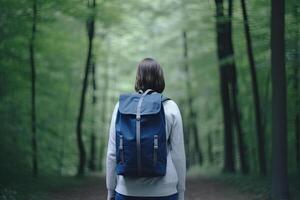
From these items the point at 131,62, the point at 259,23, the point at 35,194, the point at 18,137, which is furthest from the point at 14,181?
the point at 131,62

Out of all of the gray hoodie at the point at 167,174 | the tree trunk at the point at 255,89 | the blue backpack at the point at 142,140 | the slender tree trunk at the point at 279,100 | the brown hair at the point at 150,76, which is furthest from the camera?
the tree trunk at the point at 255,89

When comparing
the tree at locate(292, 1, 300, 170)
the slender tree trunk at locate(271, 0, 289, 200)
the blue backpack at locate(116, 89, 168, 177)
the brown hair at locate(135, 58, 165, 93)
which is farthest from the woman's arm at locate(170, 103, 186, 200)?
the tree at locate(292, 1, 300, 170)

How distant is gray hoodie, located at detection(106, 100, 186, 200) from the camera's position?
3.38 meters

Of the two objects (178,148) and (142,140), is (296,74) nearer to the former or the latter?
(178,148)

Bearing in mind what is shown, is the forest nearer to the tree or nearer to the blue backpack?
the tree

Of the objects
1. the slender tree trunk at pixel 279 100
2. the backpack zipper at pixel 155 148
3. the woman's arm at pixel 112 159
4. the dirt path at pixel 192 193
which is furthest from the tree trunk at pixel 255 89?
the backpack zipper at pixel 155 148

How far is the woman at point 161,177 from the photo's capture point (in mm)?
3377

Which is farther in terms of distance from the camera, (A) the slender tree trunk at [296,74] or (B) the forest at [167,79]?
(A) the slender tree trunk at [296,74]

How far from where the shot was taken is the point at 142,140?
3.27 metres

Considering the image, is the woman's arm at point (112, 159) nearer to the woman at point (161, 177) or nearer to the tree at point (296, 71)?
the woman at point (161, 177)

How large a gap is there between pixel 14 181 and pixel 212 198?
4200 millimetres

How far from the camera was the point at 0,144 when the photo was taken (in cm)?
1174

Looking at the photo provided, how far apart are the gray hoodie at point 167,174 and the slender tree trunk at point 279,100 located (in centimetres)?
462

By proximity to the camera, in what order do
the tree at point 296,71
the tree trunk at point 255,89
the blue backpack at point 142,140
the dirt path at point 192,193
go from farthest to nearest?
the tree trunk at point 255,89
the tree at point 296,71
the dirt path at point 192,193
the blue backpack at point 142,140
